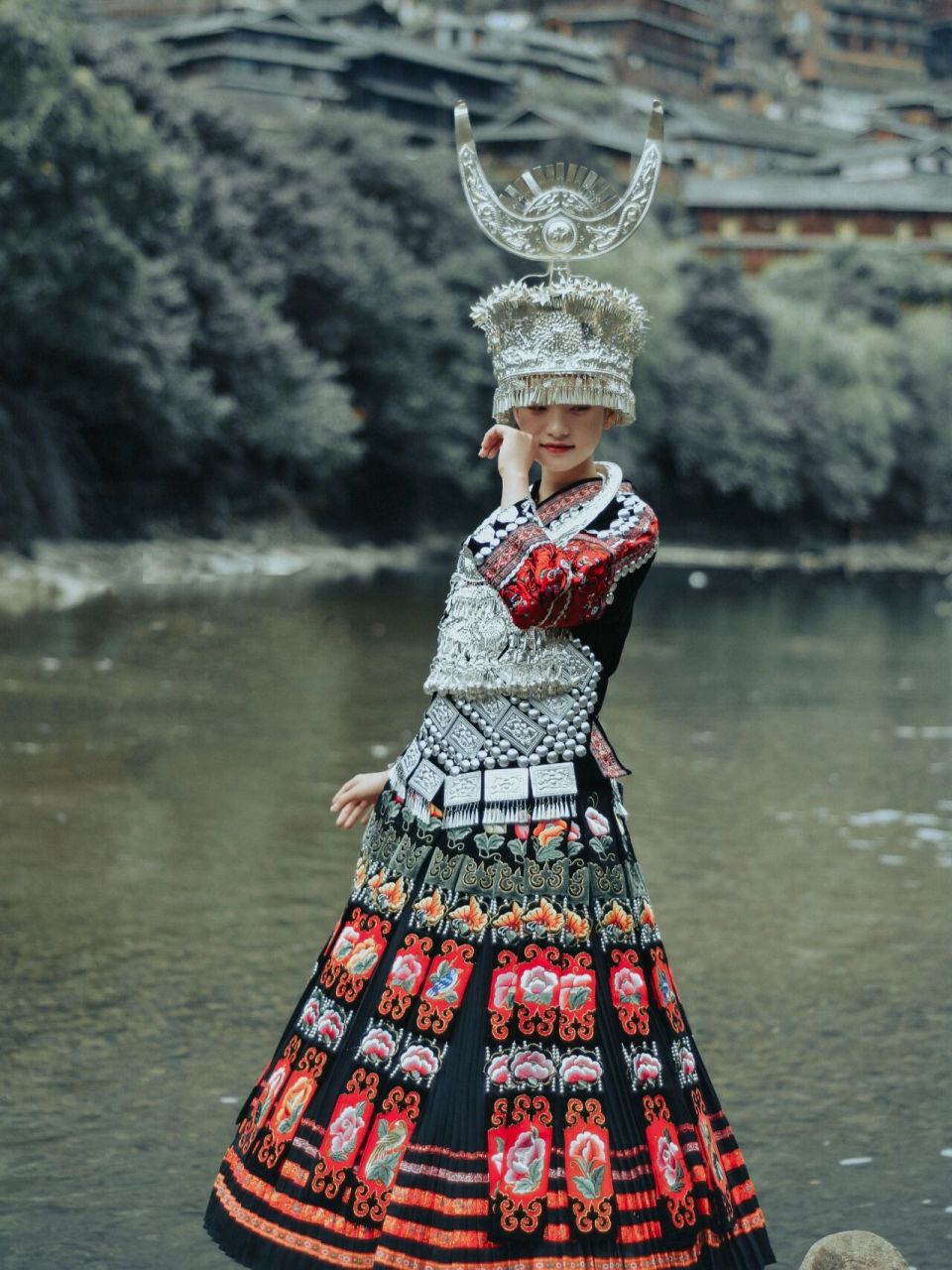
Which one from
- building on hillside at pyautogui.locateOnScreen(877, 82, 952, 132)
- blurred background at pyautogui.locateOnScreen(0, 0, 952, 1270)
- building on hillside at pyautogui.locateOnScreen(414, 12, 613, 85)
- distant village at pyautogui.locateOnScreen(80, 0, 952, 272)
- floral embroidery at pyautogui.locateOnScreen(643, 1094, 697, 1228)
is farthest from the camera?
building on hillside at pyautogui.locateOnScreen(877, 82, 952, 132)

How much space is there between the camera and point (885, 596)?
1638 inches

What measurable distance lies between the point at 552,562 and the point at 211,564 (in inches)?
1282

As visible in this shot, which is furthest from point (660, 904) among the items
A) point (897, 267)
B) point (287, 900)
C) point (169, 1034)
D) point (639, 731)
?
point (897, 267)

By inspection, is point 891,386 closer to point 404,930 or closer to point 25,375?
point 25,375

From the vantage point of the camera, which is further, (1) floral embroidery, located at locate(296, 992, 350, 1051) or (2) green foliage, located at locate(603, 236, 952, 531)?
(2) green foliage, located at locate(603, 236, 952, 531)

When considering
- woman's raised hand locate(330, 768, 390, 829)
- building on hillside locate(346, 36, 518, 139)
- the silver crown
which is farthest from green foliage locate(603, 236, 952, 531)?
woman's raised hand locate(330, 768, 390, 829)

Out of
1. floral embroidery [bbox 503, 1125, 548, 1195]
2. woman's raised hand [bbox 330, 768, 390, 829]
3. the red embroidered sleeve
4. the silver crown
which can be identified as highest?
the silver crown

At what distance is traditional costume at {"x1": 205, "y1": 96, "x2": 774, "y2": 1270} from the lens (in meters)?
3.71

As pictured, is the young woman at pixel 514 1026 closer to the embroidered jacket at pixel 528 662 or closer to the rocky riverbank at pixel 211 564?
the embroidered jacket at pixel 528 662

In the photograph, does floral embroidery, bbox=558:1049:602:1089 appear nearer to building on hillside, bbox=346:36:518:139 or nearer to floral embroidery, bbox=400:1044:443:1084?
floral embroidery, bbox=400:1044:443:1084

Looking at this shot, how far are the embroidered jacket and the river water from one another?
1.50 m

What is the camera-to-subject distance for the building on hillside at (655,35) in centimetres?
11362

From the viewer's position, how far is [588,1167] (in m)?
3.72

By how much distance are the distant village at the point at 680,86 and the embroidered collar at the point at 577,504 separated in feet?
144
